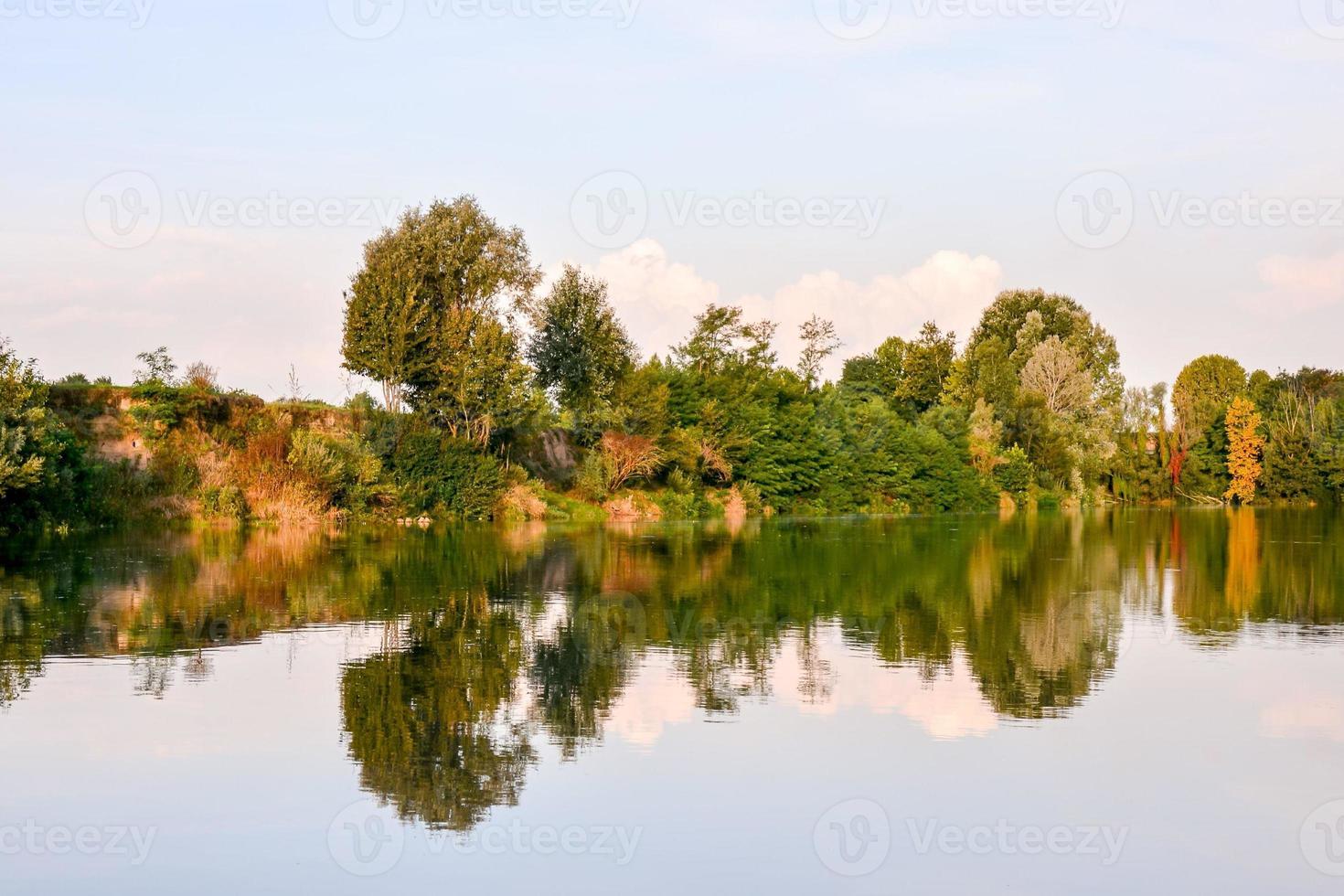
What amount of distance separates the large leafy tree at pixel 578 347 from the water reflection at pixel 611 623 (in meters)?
17.1

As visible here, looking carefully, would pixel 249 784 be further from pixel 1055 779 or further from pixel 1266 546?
pixel 1266 546

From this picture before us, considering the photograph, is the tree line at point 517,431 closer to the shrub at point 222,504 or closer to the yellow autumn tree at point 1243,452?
the shrub at point 222,504

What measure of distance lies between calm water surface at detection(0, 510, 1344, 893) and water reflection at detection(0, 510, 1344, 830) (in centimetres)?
8

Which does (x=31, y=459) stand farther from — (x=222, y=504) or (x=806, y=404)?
(x=806, y=404)

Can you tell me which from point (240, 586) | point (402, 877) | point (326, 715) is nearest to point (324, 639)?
point (326, 715)

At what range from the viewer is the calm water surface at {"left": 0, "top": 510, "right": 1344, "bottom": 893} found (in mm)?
7754

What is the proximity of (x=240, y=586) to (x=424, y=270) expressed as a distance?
25269 millimetres

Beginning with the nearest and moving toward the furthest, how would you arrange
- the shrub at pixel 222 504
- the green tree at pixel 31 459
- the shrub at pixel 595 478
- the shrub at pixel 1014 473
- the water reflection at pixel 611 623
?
the water reflection at pixel 611 623 < the green tree at pixel 31 459 < the shrub at pixel 222 504 < the shrub at pixel 595 478 < the shrub at pixel 1014 473

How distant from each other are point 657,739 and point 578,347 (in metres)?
40.3

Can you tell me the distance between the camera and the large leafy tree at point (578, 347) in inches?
1970

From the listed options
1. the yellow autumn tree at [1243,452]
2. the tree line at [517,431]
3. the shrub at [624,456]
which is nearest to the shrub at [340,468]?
the tree line at [517,431]

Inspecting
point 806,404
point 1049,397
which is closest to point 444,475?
point 806,404

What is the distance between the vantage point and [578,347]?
1982 inches

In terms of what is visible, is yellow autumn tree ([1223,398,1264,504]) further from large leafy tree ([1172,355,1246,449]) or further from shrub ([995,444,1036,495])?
shrub ([995,444,1036,495])
